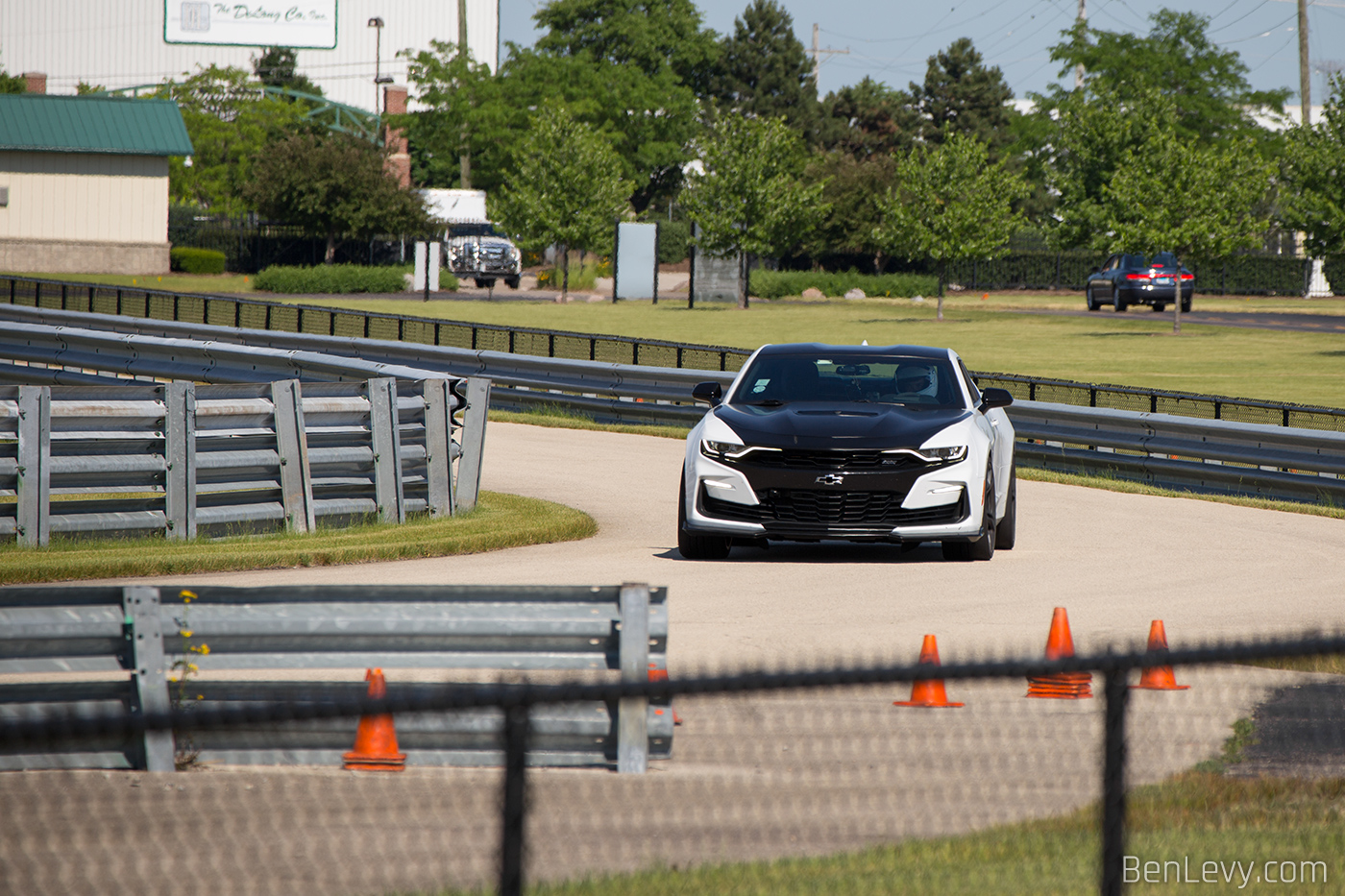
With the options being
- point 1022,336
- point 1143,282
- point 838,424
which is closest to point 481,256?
point 1143,282

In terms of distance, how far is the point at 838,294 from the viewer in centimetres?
6844

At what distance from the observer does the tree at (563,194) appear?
210ft

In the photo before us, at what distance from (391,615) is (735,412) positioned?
5970 mm

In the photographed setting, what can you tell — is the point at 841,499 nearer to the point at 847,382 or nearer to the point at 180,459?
the point at 847,382

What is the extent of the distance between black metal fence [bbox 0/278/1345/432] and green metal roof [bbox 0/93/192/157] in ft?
79.8

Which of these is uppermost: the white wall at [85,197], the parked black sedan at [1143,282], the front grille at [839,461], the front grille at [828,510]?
the white wall at [85,197]

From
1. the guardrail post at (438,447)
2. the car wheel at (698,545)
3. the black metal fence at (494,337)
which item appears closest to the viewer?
the car wheel at (698,545)

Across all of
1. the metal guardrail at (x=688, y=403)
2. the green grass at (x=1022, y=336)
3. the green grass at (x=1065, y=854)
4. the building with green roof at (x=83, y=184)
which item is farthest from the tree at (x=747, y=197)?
the green grass at (x=1065, y=854)

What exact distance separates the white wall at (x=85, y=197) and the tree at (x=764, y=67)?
5276 cm

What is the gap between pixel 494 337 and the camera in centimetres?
3303

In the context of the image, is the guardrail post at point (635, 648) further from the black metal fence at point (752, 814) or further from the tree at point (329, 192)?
the tree at point (329, 192)

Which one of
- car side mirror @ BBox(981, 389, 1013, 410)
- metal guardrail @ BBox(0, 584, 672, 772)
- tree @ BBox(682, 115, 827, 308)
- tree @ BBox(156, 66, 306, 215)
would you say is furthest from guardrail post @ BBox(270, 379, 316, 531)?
tree @ BBox(156, 66, 306, 215)

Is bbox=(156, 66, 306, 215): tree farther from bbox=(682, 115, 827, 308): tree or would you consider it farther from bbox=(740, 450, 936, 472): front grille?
bbox=(740, 450, 936, 472): front grille

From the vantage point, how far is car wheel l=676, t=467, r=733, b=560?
39.6 feet
